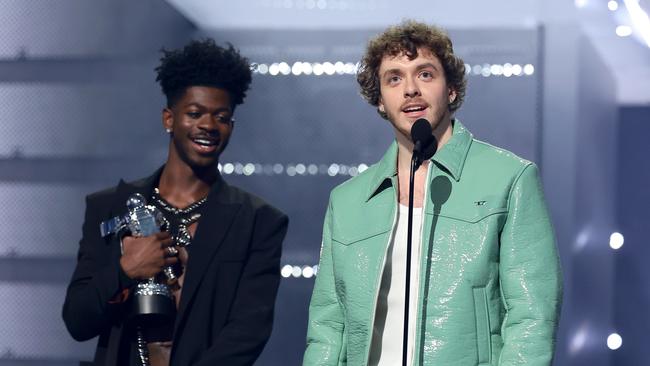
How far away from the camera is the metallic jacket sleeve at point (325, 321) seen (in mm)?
2982

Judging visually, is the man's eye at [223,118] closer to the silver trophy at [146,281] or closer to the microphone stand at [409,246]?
the silver trophy at [146,281]

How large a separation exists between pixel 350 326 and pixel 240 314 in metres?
0.76

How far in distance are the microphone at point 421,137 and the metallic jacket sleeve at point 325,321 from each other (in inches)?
16.2

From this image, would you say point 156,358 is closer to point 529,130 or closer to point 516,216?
point 516,216

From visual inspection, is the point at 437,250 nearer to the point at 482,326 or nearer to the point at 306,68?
the point at 482,326

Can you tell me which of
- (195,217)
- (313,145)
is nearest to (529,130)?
(313,145)

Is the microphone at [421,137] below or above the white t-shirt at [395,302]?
above

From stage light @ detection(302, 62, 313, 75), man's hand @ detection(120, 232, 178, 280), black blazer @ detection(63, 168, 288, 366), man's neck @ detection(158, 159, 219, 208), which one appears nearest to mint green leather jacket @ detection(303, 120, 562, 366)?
black blazer @ detection(63, 168, 288, 366)

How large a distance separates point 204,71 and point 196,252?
63 cm

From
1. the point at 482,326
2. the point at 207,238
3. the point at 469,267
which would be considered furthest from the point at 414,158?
the point at 207,238

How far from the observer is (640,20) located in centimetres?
445

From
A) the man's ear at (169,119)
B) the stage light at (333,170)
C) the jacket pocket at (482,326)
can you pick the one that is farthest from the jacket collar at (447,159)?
the stage light at (333,170)

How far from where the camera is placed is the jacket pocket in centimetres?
276

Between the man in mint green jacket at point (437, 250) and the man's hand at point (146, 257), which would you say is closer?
the man in mint green jacket at point (437, 250)
